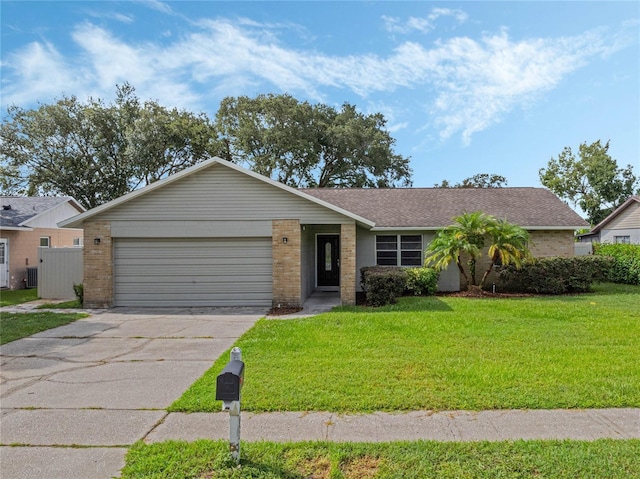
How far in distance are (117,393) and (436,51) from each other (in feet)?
41.5

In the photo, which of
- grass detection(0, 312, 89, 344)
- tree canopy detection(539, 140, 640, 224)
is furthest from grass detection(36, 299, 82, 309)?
tree canopy detection(539, 140, 640, 224)

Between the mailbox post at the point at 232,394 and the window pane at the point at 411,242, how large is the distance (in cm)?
1230

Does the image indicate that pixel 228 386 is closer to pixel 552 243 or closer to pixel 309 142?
pixel 552 243

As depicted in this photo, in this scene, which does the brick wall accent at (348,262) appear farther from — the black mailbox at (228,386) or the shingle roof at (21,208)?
the shingle roof at (21,208)

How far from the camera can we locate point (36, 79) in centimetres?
1867

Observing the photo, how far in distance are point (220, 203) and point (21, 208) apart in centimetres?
1431

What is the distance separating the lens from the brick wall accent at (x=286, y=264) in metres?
11.6

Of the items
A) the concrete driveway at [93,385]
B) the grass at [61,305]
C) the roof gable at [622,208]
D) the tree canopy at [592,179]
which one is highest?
the tree canopy at [592,179]

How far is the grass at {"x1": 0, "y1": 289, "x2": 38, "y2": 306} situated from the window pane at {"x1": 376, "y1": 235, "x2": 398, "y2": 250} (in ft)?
40.9

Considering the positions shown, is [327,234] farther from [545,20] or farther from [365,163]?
[365,163]

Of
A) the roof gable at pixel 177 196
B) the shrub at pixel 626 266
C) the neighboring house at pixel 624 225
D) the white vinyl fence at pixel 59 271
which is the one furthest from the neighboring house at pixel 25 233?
the neighboring house at pixel 624 225

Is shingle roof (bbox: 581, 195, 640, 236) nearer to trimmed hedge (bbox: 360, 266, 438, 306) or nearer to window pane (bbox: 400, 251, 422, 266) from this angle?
window pane (bbox: 400, 251, 422, 266)

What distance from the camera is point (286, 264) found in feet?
38.2

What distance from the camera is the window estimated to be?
1492cm
